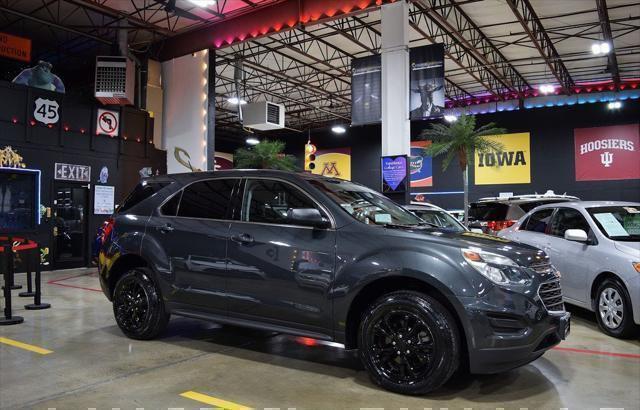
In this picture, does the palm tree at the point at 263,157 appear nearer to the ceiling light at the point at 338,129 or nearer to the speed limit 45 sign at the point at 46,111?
the ceiling light at the point at 338,129

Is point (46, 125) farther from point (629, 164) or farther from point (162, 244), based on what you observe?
point (629, 164)

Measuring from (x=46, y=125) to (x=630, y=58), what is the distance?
62.9ft

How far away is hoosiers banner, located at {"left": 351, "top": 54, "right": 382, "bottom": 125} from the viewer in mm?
11297

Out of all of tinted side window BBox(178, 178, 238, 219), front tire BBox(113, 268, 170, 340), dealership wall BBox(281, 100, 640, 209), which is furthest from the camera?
dealership wall BBox(281, 100, 640, 209)

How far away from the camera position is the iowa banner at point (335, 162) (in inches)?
1110

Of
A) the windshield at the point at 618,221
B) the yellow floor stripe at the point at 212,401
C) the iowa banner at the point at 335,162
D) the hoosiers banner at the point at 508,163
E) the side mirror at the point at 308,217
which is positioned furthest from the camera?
the iowa banner at the point at 335,162

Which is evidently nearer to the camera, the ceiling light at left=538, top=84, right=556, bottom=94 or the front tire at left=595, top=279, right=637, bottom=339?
the front tire at left=595, top=279, right=637, bottom=339

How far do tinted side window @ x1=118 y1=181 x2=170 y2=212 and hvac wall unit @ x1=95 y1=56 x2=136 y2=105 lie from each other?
→ 8121 mm

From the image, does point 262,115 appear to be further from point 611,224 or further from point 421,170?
point 611,224

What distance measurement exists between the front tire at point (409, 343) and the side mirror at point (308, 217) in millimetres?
732

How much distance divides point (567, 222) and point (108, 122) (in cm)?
1110

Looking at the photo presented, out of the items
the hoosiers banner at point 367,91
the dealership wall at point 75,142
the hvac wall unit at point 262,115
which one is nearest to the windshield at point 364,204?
the hoosiers banner at point 367,91

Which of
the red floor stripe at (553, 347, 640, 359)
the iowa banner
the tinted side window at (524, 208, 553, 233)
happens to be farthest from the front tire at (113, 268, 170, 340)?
the iowa banner

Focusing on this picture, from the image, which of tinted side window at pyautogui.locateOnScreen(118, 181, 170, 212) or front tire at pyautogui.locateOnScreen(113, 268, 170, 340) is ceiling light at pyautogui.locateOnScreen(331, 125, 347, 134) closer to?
tinted side window at pyautogui.locateOnScreen(118, 181, 170, 212)
